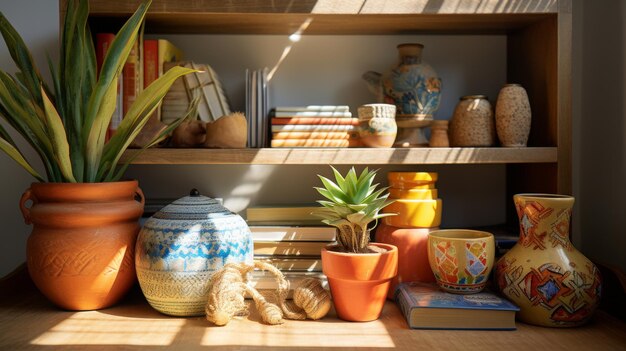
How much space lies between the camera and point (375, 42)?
121cm

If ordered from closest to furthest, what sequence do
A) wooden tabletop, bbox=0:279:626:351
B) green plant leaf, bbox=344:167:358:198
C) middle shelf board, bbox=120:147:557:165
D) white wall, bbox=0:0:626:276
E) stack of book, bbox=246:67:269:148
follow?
wooden tabletop, bbox=0:279:626:351 → green plant leaf, bbox=344:167:358:198 → middle shelf board, bbox=120:147:557:165 → stack of book, bbox=246:67:269:148 → white wall, bbox=0:0:626:276

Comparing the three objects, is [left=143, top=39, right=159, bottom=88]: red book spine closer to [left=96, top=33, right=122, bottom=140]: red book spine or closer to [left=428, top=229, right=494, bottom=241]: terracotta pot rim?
[left=96, top=33, right=122, bottom=140]: red book spine

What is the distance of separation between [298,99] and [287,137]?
0.73 feet

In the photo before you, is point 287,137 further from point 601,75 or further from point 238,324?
point 601,75

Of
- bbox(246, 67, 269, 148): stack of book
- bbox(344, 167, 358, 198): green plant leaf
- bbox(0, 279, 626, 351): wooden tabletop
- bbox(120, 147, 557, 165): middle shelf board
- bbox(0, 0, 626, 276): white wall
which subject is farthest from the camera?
bbox(0, 0, 626, 276): white wall

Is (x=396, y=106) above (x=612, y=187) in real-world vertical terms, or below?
above

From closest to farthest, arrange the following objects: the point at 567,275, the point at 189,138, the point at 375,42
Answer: the point at 567,275, the point at 189,138, the point at 375,42

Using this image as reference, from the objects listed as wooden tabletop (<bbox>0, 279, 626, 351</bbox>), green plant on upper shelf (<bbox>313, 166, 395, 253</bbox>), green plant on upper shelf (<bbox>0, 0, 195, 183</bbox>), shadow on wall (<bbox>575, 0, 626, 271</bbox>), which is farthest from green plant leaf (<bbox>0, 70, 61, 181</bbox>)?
shadow on wall (<bbox>575, 0, 626, 271</bbox>)

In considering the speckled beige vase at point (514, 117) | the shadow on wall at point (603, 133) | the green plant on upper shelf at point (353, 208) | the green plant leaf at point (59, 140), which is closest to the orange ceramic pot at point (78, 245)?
the green plant leaf at point (59, 140)

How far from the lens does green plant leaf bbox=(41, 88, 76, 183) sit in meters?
Answer: 0.83

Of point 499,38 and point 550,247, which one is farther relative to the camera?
point 499,38

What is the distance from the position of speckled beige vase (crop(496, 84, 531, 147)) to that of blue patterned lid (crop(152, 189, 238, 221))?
53 cm

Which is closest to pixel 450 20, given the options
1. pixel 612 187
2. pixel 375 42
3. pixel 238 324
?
pixel 375 42

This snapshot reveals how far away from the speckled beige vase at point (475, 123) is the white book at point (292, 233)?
1.02ft
